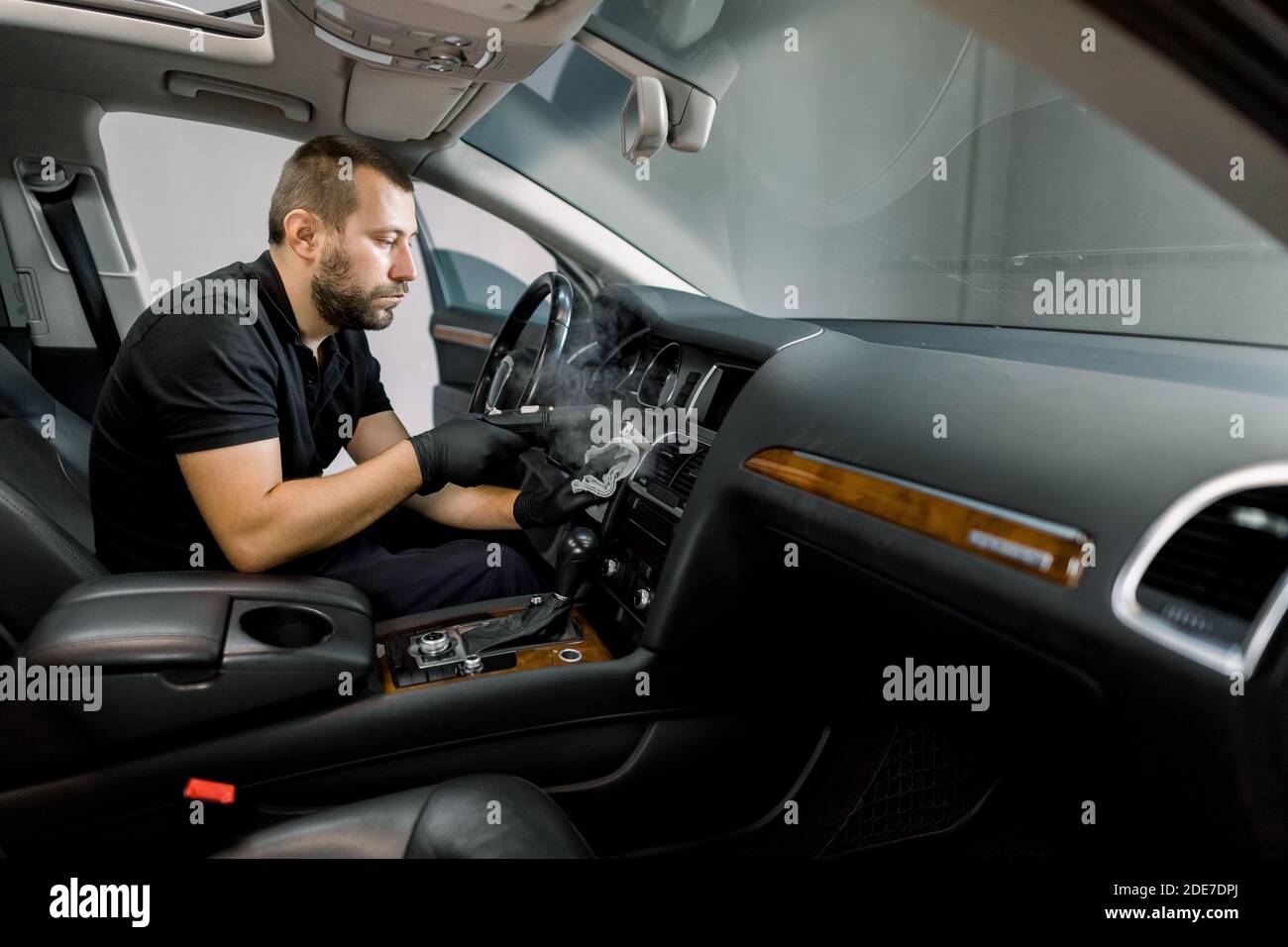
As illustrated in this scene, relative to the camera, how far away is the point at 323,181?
1.63m

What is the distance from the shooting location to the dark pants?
1611 mm

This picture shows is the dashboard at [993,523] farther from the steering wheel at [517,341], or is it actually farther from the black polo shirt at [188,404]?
the black polo shirt at [188,404]

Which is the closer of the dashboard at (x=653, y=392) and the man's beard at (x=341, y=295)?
the dashboard at (x=653, y=392)

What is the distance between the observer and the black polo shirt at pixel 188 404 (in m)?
1.40

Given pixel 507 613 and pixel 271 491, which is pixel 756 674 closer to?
pixel 507 613

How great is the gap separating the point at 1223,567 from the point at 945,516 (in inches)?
11.0

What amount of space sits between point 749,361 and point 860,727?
0.66 metres

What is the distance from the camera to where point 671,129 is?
5.27 feet

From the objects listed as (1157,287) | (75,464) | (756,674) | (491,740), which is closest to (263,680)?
(491,740)

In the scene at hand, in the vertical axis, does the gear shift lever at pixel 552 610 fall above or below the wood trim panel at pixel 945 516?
below

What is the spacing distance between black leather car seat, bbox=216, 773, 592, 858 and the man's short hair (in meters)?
1.15

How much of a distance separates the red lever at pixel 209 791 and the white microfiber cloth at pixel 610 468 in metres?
0.75

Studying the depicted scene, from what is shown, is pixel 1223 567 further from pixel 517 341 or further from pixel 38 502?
pixel 38 502

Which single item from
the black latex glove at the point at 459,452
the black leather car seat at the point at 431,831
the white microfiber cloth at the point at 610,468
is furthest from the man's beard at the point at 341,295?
→ the black leather car seat at the point at 431,831
